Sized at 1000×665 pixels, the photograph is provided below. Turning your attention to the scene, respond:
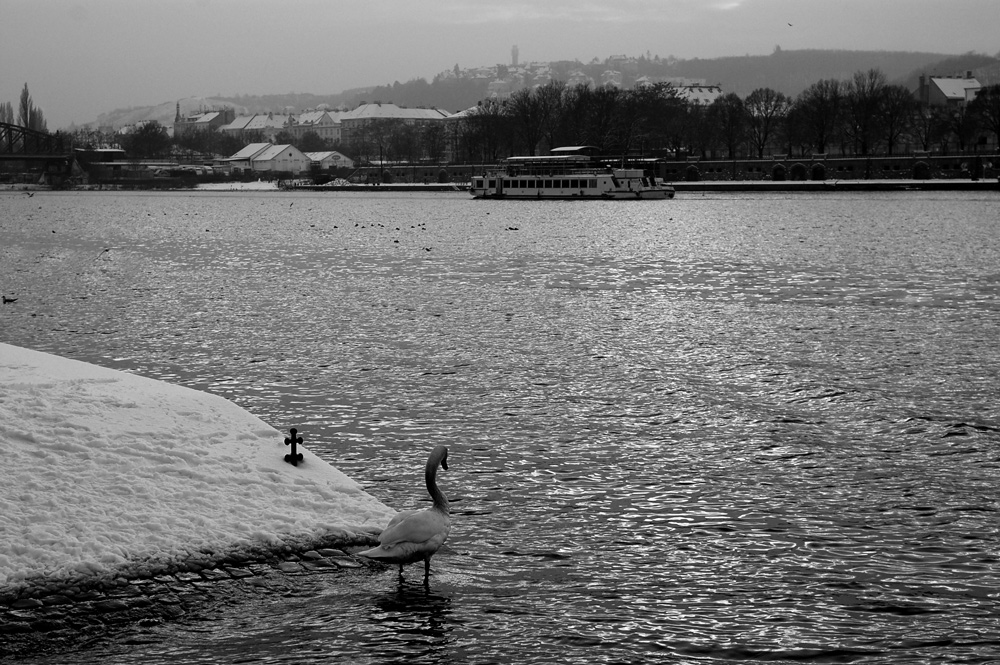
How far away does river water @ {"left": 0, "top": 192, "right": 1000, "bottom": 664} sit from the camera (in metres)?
7.29

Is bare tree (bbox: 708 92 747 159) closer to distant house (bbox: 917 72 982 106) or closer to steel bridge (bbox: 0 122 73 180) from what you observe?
distant house (bbox: 917 72 982 106)

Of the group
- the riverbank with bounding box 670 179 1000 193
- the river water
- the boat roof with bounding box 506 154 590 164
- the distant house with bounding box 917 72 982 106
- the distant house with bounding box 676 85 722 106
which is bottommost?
the river water

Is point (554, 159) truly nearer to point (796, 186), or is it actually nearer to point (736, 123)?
point (796, 186)

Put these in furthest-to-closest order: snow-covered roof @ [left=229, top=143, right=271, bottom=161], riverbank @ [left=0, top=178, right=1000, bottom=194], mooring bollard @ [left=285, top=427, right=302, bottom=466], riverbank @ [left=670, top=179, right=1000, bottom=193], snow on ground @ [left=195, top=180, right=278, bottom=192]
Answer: snow-covered roof @ [left=229, top=143, right=271, bottom=161] → snow on ground @ [left=195, top=180, right=278, bottom=192] → riverbank @ [left=0, top=178, right=1000, bottom=194] → riverbank @ [left=670, top=179, right=1000, bottom=193] → mooring bollard @ [left=285, top=427, right=302, bottom=466]

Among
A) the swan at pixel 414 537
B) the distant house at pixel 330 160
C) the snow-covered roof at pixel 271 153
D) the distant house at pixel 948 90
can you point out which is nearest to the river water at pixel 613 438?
the swan at pixel 414 537

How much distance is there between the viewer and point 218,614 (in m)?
7.46

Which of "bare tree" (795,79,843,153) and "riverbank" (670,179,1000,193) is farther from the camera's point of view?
"bare tree" (795,79,843,153)

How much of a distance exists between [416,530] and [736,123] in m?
123

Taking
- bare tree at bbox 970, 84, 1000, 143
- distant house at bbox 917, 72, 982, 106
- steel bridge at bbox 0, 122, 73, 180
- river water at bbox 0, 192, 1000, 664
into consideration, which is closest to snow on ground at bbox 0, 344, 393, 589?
river water at bbox 0, 192, 1000, 664

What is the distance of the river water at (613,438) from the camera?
7.29m

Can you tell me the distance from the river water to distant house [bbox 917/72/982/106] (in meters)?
125

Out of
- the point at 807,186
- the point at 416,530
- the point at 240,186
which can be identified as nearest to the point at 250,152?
the point at 240,186

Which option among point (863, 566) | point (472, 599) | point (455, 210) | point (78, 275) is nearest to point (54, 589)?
point (472, 599)

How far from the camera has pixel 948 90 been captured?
14638cm
